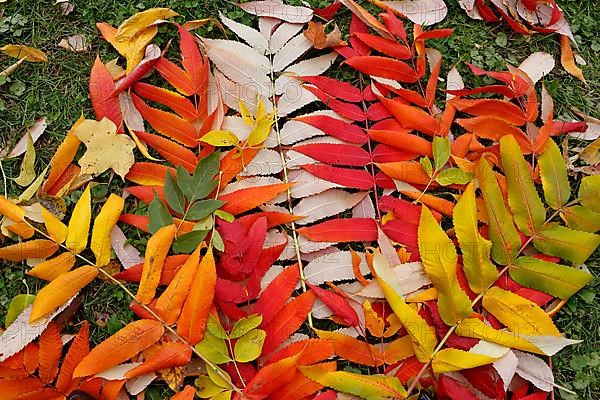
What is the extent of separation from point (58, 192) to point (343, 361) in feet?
2.64

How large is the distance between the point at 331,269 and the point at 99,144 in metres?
0.65

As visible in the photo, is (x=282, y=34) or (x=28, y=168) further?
(x=282, y=34)

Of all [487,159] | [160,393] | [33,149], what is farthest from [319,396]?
[33,149]

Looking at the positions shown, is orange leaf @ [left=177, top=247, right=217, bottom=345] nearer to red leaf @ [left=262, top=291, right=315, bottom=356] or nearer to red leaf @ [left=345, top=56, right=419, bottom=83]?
red leaf @ [left=262, top=291, right=315, bottom=356]

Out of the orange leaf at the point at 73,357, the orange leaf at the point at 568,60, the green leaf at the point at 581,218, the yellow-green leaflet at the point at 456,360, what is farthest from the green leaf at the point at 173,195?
the orange leaf at the point at 568,60

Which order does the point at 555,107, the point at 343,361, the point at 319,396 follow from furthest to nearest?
the point at 555,107
the point at 343,361
the point at 319,396

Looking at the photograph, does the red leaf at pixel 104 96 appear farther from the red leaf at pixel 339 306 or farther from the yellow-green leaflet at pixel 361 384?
the yellow-green leaflet at pixel 361 384

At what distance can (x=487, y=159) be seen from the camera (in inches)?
66.9

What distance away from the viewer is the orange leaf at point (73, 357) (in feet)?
4.98

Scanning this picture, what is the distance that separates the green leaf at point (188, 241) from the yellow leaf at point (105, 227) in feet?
0.54

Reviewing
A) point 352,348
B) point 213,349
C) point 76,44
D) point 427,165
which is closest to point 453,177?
point 427,165

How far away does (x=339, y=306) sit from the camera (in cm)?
157

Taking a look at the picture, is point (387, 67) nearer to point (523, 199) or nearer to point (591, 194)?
point (523, 199)

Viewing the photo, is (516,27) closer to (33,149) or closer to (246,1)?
(246,1)
